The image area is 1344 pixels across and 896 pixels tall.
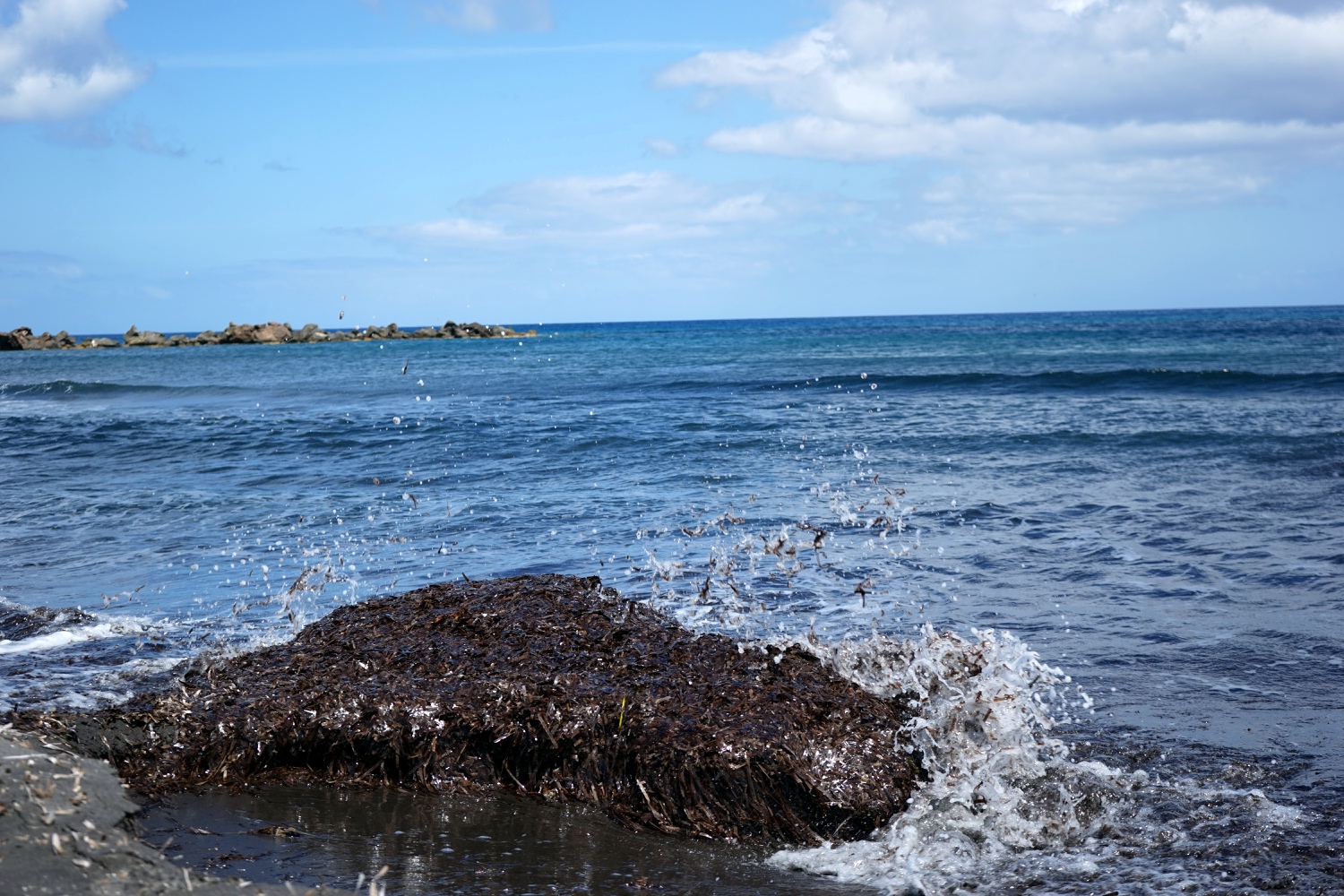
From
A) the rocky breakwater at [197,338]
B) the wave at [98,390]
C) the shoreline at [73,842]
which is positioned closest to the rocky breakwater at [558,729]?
the shoreline at [73,842]

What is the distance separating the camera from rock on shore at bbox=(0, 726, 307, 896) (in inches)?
112

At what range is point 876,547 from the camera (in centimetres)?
973

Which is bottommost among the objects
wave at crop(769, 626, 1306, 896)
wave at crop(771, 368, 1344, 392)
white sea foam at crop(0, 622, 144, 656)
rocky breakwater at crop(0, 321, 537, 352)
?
wave at crop(769, 626, 1306, 896)

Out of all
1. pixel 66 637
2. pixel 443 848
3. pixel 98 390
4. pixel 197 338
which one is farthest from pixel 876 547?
pixel 197 338

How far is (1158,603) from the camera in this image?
765 centimetres

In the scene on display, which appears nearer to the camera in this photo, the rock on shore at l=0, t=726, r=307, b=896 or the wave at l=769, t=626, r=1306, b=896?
the rock on shore at l=0, t=726, r=307, b=896

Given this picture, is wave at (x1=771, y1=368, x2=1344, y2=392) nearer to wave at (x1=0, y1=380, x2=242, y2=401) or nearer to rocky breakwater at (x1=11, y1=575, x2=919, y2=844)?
wave at (x1=0, y1=380, x2=242, y2=401)

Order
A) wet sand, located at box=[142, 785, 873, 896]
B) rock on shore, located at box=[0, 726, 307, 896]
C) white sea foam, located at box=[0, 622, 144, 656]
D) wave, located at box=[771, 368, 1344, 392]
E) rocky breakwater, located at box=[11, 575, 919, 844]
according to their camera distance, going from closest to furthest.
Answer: rock on shore, located at box=[0, 726, 307, 896] < wet sand, located at box=[142, 785, 873, 896] < rocky breakwater, located at box=[11, 575, 919, 844] < white sea foam, located at box=[0, 622, 144, 656] < wave, located at box=[771, 368, 1344, 392]

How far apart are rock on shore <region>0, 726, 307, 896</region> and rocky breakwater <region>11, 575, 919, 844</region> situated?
1138mm

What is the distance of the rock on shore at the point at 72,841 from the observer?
2.86 m

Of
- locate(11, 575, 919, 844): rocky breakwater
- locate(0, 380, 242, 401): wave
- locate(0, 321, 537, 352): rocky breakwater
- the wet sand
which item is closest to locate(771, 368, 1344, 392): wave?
locate(0, 380, 242, 401): wave

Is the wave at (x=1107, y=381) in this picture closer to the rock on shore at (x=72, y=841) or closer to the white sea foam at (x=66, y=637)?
the white sea foam at (x=66, y=637)

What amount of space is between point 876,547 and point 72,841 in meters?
7.72

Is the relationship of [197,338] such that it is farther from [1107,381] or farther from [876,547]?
[876,547]
